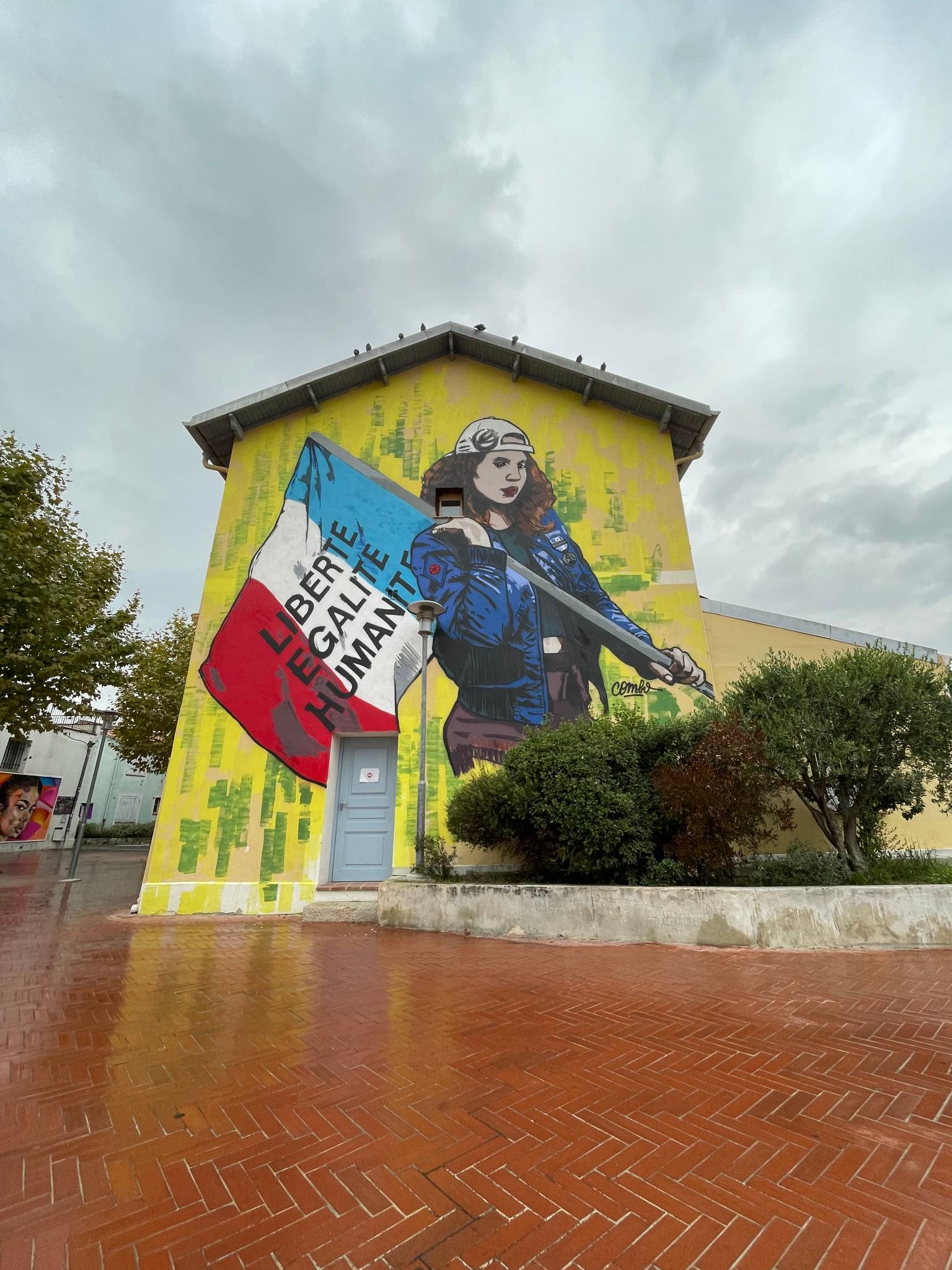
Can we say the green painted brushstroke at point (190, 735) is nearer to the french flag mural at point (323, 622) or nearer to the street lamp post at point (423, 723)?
the french flag mural at point (323, 622)

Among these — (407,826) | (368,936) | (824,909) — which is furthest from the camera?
(407,826)

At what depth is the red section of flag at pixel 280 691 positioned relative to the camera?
30.2ft

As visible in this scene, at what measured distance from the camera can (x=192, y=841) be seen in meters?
8.83

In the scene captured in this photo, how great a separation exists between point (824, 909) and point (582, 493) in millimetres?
7577

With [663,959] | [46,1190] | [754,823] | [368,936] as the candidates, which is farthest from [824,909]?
[46,1190]

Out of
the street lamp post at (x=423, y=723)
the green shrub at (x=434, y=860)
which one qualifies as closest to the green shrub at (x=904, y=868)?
the green shrub at (x=434, y=860)

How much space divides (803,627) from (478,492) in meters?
6.17

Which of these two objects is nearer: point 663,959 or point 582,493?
point 663,959

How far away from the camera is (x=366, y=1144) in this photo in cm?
235

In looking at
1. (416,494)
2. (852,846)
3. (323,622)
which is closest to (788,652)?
(852,846)

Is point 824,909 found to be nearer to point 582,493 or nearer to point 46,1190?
point 46,1190

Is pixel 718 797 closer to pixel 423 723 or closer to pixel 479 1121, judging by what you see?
pixel 423 723

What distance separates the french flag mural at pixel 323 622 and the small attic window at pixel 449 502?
0.44m

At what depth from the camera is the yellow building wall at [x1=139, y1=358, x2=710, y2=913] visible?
872 centimetres
